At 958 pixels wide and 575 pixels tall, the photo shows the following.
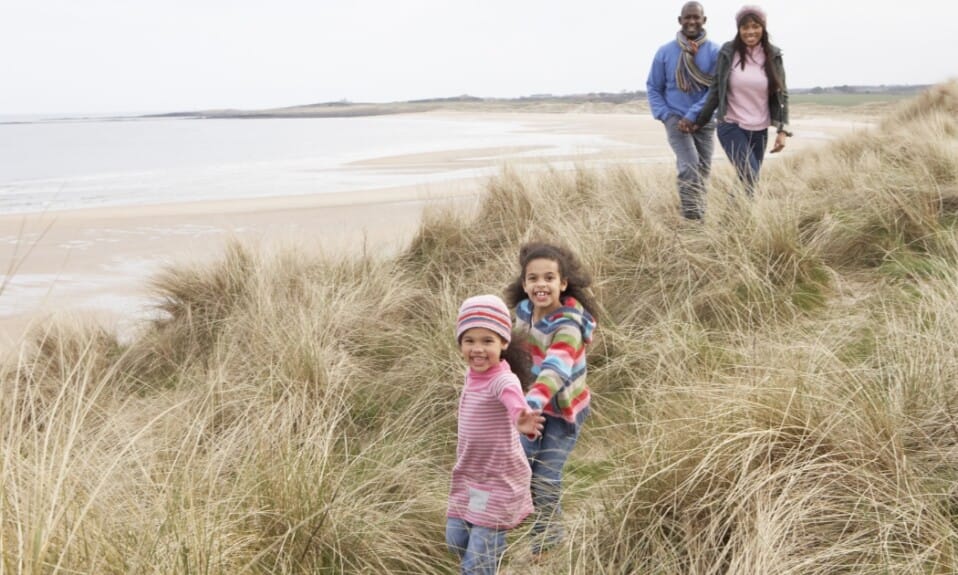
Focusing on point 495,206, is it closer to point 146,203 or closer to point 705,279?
point 705,279

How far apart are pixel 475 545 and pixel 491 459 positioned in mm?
296

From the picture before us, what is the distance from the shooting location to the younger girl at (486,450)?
2.94 metres

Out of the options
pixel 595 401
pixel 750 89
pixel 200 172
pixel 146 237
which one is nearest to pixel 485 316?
pixel 595 401

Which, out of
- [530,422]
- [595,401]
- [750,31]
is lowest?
[595,401]

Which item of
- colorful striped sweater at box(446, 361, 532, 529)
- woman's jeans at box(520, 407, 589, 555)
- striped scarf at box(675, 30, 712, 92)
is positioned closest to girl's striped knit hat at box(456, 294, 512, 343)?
colorful striped sweater at box(446, 361, 532, 529)

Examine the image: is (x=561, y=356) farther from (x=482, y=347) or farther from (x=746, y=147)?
(x=746, y=147)

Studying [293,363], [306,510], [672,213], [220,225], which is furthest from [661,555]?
[220,225]

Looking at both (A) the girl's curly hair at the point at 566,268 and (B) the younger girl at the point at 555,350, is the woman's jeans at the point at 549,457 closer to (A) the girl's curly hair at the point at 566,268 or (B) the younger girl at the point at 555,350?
(B) the younger girl at the point at 555,350

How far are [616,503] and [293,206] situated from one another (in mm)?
12635

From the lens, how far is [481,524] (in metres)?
2.94

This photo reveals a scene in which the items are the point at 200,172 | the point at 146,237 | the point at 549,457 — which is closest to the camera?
the point at 549,457

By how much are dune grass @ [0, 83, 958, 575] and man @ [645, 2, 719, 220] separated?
0.29 meters

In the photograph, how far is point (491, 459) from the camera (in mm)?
3006

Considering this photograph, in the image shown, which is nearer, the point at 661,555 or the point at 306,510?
the point at 661,555
